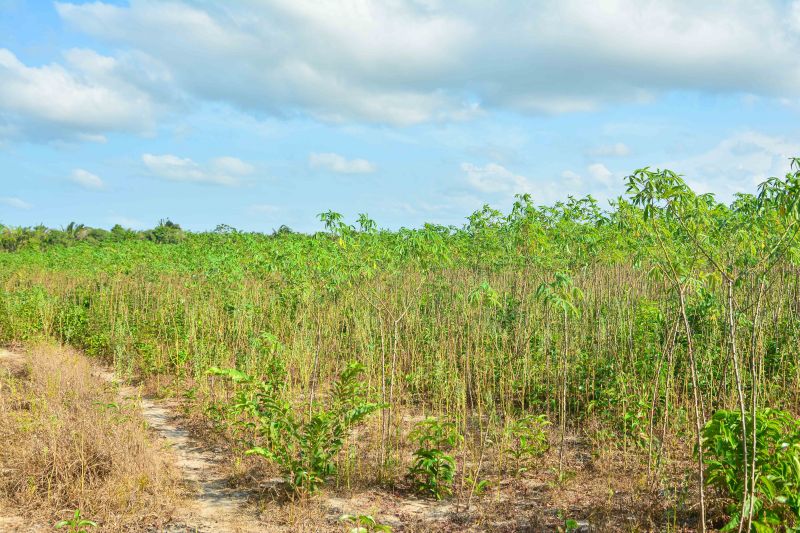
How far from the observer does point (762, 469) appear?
3.94m

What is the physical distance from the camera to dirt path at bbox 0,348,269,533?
4730mm

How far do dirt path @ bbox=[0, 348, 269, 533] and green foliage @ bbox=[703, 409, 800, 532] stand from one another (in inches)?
132

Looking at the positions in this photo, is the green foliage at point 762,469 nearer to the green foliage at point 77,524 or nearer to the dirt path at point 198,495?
the dirt path at point 198,495

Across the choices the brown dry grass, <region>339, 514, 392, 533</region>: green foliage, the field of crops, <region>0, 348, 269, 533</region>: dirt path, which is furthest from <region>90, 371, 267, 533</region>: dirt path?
<region>339, 514, 392, 533</region>: green foliage

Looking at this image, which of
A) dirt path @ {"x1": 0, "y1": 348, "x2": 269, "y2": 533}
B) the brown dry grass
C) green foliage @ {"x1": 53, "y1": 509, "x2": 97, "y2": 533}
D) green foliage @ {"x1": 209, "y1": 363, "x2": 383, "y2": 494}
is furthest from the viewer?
green foliage @ {"x1": 209, "y1": 363, "x2": 383, "y2": 494}

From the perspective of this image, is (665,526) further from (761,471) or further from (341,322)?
(341,322)

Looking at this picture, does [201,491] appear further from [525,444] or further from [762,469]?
[762,469]

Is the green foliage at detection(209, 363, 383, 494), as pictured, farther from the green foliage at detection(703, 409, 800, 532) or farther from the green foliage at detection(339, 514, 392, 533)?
the green foliage at detection(703, 409, 800, 532)

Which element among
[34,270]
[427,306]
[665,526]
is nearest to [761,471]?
[665,526]

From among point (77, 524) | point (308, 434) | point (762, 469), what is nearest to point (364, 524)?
point (308, 434)

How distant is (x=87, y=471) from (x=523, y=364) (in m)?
5.09

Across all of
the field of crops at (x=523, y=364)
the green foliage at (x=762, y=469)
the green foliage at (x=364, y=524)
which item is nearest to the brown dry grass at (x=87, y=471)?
the field of crops at (x=523, y=364)

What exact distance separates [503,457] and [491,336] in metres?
2.82

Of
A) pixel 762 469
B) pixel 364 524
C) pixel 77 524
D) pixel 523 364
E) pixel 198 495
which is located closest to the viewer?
pixel 762 469
